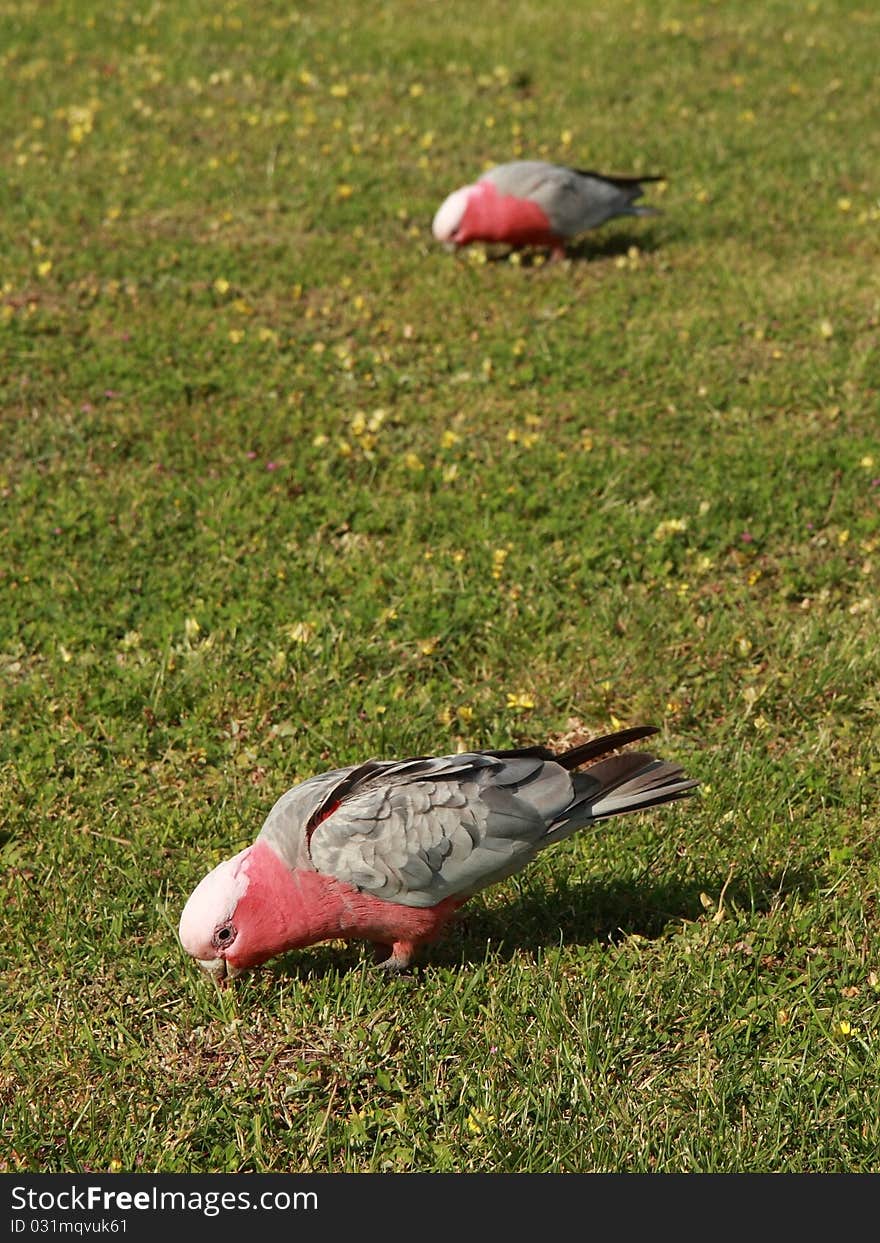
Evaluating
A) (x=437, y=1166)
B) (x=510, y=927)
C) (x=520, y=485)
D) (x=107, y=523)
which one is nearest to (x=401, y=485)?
(x=520, y=485)

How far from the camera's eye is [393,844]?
13.3 ft

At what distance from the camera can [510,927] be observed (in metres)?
4.66

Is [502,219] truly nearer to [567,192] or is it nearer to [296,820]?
[567,192]

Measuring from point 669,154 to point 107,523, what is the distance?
24.5ft

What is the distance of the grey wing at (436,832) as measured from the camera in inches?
159

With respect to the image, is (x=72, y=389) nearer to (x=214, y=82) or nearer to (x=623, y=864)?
(x=623, y=864)

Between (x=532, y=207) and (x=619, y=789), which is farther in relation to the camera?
(x=532, y=207)

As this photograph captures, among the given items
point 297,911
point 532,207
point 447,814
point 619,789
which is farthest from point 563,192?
point 297,911

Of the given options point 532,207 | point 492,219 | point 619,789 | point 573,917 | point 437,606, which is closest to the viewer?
point 619,789

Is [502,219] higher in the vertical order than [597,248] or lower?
higher

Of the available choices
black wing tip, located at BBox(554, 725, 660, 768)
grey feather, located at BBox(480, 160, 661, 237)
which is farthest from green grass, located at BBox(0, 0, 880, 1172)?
black wing tip, located at BBox(554, 725, 660, 768)

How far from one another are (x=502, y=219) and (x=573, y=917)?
21.1 feet

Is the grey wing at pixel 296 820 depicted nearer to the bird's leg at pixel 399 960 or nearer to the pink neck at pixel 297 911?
the pink neck at pixel 297 911

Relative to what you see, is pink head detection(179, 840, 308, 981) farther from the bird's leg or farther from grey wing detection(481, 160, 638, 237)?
grey wing detection(481, 160, 638, 237)
